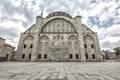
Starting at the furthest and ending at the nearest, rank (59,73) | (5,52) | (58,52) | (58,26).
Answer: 1. (58,26)
2. (5,52)
3. (58,52)
4. (59,73)

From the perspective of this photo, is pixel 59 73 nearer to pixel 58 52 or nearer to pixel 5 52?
pixel 58 52

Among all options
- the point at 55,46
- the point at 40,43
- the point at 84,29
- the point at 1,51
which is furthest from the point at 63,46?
the point at 1,51

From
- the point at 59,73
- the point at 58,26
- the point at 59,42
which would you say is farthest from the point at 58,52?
the point at 59,73

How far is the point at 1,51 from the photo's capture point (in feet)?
89.2

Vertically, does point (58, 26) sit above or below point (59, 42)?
above

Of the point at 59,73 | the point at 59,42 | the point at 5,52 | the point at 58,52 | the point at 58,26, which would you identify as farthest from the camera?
the point at 58,26

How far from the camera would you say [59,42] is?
2948cm

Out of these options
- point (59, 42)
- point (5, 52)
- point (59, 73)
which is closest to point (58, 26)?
point (59, 42)

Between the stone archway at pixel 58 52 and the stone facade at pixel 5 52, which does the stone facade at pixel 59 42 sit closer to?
the stone archway at pixel 58 52

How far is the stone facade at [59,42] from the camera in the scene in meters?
28.2

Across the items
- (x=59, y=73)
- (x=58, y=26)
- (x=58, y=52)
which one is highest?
(x=58, y=26)

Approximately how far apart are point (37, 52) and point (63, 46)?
8.72 meters

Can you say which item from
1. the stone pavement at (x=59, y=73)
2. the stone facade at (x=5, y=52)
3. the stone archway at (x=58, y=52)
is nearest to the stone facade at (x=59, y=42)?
the stone archway at (x=58, y=52)

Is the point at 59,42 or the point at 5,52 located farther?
the point at 59,42
